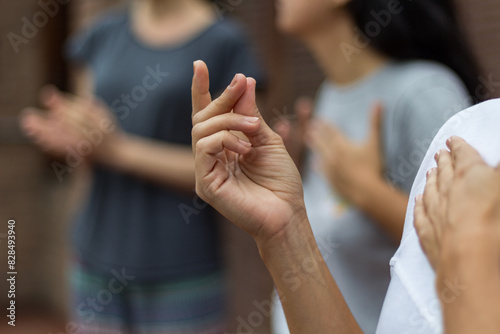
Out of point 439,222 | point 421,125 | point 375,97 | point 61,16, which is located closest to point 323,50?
point 375,97

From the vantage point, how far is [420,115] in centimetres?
121

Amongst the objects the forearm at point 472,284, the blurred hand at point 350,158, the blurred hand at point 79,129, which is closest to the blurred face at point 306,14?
the blurred hand at point 350,158

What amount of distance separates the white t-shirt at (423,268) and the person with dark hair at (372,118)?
1.17 ft

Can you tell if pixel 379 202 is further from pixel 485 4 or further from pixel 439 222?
pixel 485 4

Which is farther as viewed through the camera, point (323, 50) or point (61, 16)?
point (61, 16)

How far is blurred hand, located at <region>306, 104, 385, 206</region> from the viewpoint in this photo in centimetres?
132

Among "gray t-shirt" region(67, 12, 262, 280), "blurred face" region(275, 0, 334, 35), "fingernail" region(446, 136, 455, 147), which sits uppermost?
"fingernail" region(446, 136, 455, 147)

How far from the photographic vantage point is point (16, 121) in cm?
469

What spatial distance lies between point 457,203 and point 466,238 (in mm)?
60

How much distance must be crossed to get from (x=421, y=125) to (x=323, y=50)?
19.5 inches

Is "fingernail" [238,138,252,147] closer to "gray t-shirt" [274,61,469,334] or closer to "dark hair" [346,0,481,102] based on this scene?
"gray t-shirt" [274,61,469,334]

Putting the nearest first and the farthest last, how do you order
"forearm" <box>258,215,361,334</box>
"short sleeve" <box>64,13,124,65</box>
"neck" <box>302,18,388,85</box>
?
"forearm" <box>258,215,361,334</box> < "neck" <box>302,18,388,85</box> < "short sleeve" <box>64,13,124,65</box>

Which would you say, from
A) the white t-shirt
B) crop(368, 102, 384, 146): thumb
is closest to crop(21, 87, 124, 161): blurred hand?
crop(368, 102, 384, 146): thumb

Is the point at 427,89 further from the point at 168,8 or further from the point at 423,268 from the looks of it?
the point at 168,8
